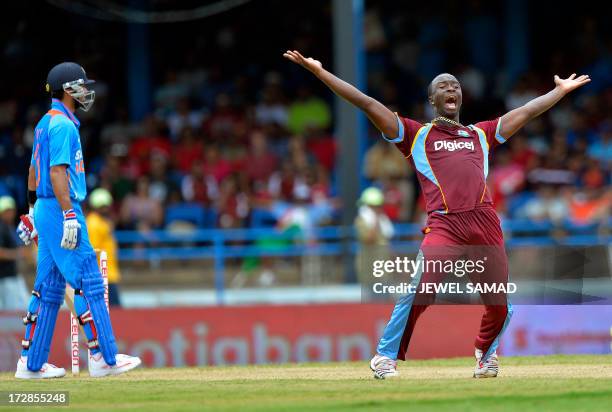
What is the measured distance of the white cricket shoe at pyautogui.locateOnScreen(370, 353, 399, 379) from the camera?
31.1 feet

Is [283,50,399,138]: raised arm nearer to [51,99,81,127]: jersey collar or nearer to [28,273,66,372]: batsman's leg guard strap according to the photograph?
[51,99,81,127]: jersey collar

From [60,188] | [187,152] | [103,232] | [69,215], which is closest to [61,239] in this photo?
[69,215]

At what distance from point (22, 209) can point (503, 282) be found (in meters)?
12.2

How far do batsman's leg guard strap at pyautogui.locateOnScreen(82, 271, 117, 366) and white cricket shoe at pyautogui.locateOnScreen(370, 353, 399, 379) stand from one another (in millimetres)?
2036

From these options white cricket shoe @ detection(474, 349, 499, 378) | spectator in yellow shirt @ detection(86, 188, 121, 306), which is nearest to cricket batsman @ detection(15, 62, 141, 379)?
white cricket shoe @ detection(474, 349, 499, 378)

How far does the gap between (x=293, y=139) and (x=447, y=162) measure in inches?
467

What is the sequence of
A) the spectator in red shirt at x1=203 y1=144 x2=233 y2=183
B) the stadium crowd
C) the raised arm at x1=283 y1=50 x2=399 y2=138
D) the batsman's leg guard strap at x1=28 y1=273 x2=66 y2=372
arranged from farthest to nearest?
1. the spectator in red shirt at x1=203 y1=144 x2=233 y2=183
2. the stadium crowd
3. the batsman's leg guard strap at x1=28 y1=273 x2=66 y2=372
4. the raised arm at x1=283 y1=50 x2=399 y2=138

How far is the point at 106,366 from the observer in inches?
395

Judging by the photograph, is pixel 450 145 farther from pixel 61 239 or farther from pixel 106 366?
pixel 106 366

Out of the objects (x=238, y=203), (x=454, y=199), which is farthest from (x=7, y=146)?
(x=454, y=199)

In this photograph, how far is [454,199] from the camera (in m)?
9.26

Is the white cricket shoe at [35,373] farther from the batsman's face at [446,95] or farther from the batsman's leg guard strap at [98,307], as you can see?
the batsman's face at [446,95]

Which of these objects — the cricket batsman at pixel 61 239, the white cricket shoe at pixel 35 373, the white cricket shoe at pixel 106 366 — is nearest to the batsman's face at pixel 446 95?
the cricket batsman at pixel 61 239

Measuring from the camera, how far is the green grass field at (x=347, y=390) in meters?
8.23
